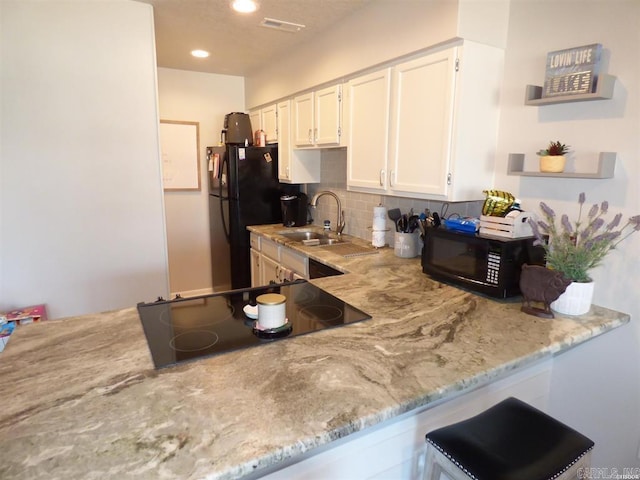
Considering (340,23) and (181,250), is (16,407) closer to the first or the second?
(340,23)

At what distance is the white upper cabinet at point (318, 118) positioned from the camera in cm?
273

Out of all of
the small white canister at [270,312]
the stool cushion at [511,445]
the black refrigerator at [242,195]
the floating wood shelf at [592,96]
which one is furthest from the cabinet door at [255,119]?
the stool cushion at [511,445]

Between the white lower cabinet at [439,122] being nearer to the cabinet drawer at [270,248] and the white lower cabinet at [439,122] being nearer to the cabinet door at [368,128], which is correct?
the cabinet door at [368,128]

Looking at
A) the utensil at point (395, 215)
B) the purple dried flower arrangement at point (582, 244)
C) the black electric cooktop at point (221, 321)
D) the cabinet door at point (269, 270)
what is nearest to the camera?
the black electric cooktop at point (221, 321)

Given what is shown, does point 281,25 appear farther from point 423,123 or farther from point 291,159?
point 423,123

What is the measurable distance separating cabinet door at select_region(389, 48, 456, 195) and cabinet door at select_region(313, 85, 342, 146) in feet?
1.92

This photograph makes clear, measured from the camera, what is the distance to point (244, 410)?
933 millimetres

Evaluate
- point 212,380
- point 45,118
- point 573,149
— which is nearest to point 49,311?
point 45,118

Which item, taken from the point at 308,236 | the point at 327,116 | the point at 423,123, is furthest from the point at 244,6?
the point at 308,236

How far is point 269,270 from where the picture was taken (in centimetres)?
337

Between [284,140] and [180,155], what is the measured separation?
1.44 metres

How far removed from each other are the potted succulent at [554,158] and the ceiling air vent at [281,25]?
188 cm

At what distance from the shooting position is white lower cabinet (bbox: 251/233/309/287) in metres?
2.86

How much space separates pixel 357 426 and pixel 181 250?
394cm
